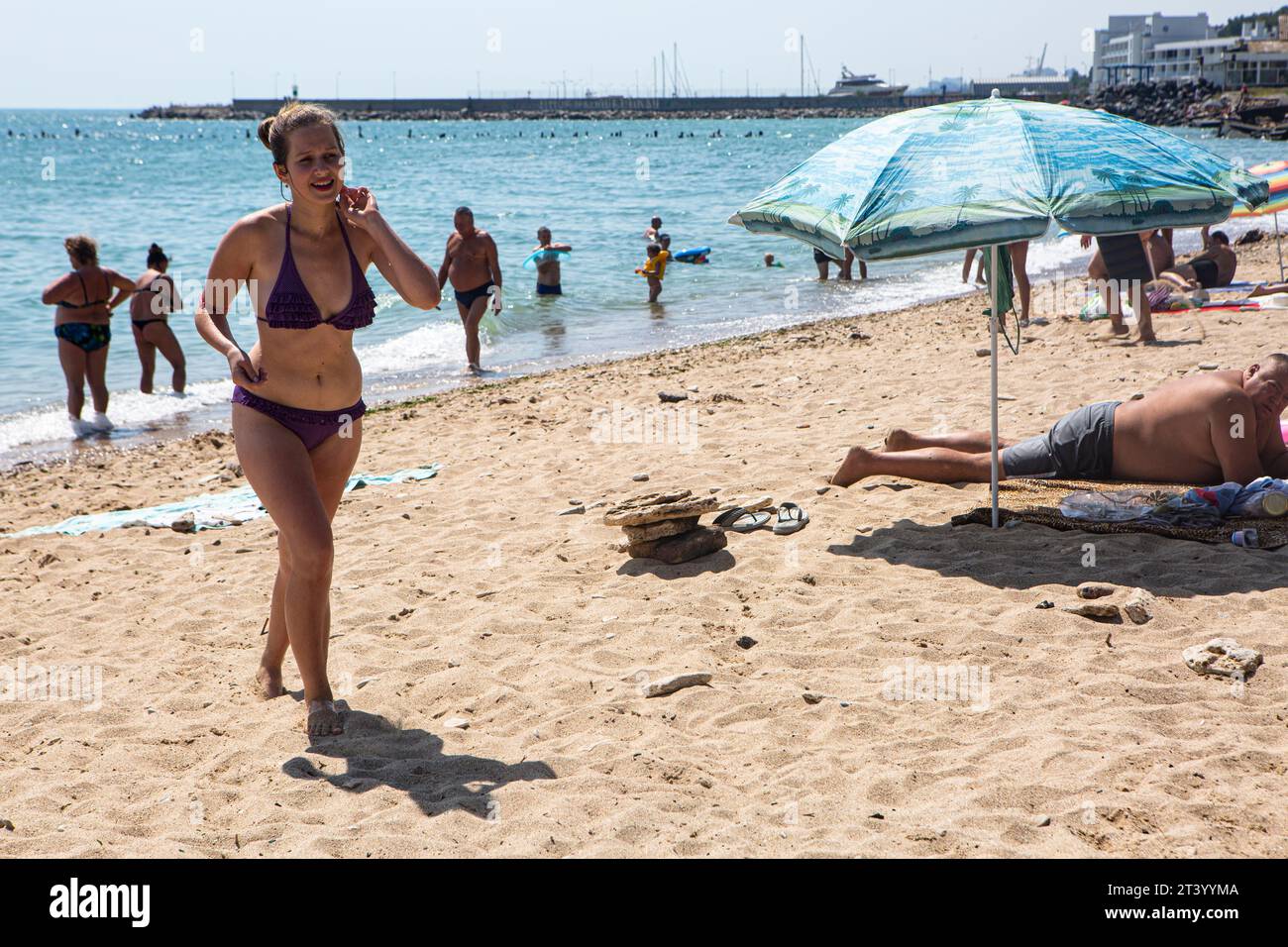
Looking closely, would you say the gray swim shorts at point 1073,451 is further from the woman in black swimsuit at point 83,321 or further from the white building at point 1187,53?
the white building at point 1187,53

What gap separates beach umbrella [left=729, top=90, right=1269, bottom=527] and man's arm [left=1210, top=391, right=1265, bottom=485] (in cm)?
83

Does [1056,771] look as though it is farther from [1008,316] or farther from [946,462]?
[1008,316]

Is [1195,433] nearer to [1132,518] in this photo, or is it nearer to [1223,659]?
[1132,518]

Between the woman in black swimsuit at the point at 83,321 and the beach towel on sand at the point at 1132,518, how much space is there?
25.6 feet

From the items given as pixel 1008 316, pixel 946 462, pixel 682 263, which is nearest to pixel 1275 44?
pixel 682 263

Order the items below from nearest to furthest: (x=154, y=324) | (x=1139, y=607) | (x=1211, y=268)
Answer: (x=1139, y=607) < (x=154, y=324) < (x=1211, y=268)

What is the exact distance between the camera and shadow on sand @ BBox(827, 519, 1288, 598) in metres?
4.41

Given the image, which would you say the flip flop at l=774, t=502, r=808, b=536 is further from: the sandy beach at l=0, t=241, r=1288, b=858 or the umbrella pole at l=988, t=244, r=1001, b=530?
the umbrella pole at l=988, t=244, r=1001, b=530

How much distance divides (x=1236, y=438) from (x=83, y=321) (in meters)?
8.98

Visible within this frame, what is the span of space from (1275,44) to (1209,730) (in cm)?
9128

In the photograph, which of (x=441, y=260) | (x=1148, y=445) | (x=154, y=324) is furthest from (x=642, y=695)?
(x=441, y=260)

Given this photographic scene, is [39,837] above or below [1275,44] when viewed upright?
below

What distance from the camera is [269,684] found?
3.93m

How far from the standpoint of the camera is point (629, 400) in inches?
346
